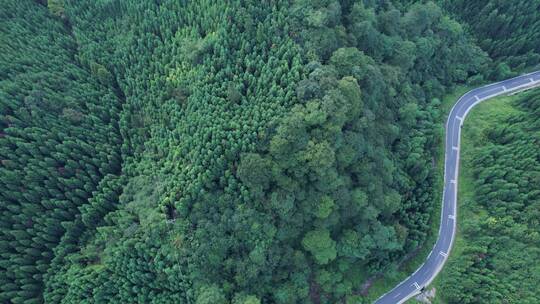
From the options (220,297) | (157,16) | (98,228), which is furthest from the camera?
(157,16)

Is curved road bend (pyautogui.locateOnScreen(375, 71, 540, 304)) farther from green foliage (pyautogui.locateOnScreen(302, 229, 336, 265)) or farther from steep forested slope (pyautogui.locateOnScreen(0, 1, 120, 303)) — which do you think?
steep forested slope (pyautogui.locateOnScreen(0, 1, 120, 303))

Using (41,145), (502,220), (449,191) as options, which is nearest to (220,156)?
(41,145)

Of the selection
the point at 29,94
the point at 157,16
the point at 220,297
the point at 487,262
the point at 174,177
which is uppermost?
the point at 157,16

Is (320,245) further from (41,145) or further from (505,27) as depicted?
(505,27)

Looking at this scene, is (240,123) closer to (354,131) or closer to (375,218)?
(354,131)

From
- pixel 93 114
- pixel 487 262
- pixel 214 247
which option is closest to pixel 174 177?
pixel 214 247

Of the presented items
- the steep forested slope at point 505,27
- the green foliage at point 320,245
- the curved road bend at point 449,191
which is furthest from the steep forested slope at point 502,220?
the green foliage at point 320,245
